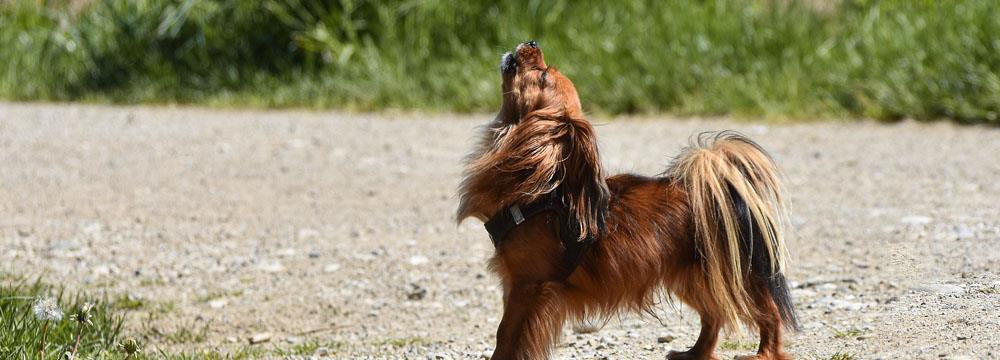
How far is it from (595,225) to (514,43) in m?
6.40

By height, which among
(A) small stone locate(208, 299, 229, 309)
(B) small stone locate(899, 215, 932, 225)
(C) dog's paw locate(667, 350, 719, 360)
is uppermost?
(B) small stone locate(899, 215, 932, 225)

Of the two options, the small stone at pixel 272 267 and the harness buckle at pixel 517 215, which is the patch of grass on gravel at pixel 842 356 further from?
the small stone at pixel 272 267

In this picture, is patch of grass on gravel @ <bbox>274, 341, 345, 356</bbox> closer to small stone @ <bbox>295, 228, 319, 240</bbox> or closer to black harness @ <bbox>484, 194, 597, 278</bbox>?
black harness @ <bbox>484, 194, 597, 278</bbox>

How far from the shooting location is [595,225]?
3.54 m

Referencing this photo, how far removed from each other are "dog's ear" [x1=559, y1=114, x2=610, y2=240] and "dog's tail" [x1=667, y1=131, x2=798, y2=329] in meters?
0.27

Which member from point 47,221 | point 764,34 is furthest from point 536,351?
point 764,34

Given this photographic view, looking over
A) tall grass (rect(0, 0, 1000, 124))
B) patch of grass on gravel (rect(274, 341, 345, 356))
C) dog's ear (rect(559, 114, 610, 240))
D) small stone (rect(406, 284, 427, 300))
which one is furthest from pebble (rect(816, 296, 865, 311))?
tall grass (rect(0, 0, 1000, 124))

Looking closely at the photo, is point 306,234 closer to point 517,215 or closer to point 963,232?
point 517,215

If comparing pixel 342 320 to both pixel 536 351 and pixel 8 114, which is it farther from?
pixel 8 114

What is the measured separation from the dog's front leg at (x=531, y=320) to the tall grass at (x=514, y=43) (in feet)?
17.6

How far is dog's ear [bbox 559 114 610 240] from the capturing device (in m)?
3.55

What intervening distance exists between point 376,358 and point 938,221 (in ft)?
9.28

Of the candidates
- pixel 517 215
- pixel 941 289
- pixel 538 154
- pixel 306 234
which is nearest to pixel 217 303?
pixel 306 234

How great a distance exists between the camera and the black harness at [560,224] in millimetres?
3543
